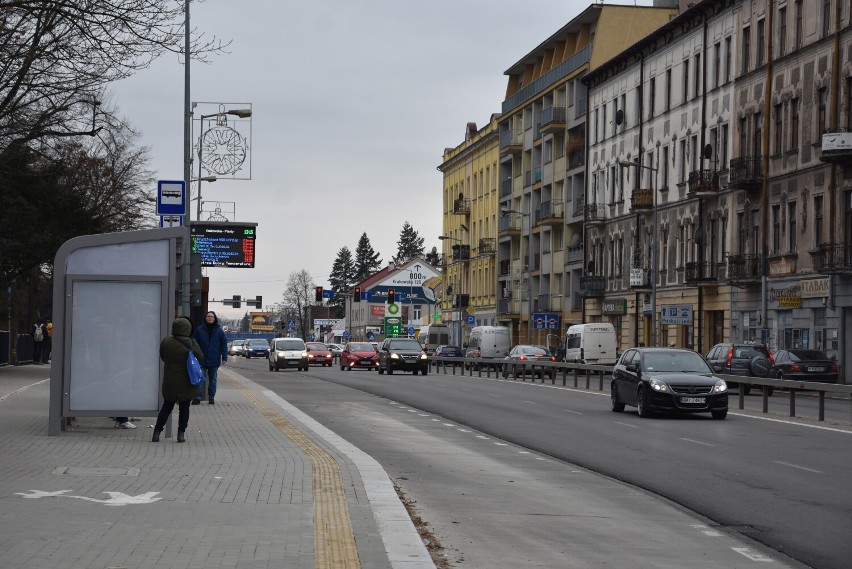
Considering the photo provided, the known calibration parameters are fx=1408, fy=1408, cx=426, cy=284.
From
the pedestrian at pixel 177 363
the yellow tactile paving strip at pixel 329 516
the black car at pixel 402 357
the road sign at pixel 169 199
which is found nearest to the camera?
the yellow tactile paving strip at pixel 329 516

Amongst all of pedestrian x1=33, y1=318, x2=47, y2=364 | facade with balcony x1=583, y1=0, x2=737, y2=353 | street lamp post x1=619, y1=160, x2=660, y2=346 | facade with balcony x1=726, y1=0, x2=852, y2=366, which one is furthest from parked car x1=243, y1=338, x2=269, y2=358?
facade with balcony x1=726, y1=0, x2=852, y2=366

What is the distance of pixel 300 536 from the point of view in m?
9.35

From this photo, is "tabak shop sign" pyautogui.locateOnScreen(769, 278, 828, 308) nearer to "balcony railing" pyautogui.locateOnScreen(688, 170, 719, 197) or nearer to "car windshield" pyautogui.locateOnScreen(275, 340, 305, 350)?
"balcony railing" pyautogui.locateOnScreen(688, 170, 719, 197)

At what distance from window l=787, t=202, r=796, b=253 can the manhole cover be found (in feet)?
135

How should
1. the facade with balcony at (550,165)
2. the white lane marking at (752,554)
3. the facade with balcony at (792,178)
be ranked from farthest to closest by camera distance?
the facade with balcony at (550,165) < the facade with balcony at (792,178) < the white lane marking at (752,554)

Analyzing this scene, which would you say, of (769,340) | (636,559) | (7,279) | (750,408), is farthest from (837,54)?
(636,559)

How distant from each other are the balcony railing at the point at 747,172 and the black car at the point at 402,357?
50.1 ft

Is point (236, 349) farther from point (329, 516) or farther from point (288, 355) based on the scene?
point (329, 516)

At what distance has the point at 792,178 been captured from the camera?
51531 mm

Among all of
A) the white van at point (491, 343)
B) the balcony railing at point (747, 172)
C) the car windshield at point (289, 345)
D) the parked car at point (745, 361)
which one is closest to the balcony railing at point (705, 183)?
the balcony railing at point (747, 172)

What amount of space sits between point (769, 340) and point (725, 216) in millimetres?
7891

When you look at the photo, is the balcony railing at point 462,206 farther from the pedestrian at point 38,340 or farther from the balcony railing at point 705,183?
the pedestrian at point 38,340

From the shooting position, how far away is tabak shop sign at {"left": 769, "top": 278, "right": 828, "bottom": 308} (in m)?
48.3

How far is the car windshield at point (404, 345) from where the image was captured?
61281 millimetres
